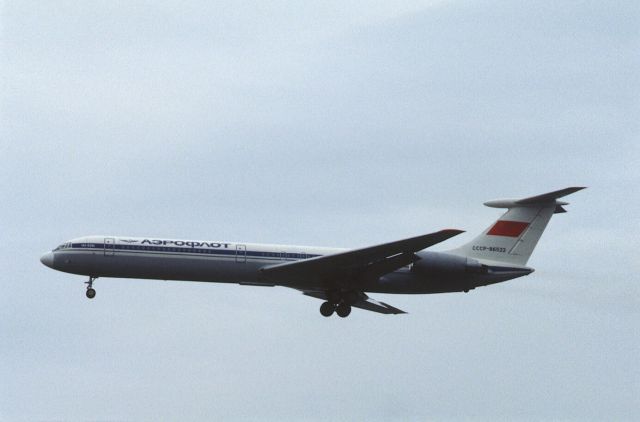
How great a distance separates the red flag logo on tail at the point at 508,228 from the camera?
41.4 m

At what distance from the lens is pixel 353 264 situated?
125 feet

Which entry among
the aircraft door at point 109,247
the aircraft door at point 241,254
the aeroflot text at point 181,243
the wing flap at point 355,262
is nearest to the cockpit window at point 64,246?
the aircraft door at point 109,247

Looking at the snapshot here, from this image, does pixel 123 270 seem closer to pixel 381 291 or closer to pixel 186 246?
pixel 186 246

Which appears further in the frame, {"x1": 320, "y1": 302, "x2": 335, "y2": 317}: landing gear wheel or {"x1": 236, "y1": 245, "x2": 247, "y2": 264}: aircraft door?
{"x1": 320, "y1": 302, "x2": 335, "y2": 317}: landing gear wheel

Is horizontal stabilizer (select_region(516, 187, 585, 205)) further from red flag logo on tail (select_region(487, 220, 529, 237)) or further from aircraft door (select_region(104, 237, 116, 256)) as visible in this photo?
aircraft door (select_region(104, 237, 116, 256))

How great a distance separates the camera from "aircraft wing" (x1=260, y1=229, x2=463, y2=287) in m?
→ 36.8

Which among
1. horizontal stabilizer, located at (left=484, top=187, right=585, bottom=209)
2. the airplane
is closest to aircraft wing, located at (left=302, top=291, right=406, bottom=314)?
the airplane

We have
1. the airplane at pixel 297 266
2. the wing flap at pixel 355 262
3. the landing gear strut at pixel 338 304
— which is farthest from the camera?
the landing gear strut at pixel 338 304

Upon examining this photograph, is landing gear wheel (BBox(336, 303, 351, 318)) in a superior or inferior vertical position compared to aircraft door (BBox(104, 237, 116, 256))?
inferior

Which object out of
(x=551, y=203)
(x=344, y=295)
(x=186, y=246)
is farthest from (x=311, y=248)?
(x=551, y=203)

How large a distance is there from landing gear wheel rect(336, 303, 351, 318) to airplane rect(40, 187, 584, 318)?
0.01 metres

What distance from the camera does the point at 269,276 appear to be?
126 ft

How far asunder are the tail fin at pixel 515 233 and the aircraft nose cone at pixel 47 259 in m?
17.3

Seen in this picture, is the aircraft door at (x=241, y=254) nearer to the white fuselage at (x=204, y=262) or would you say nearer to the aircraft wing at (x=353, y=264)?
the white fuselage at (x=204, y=262)
